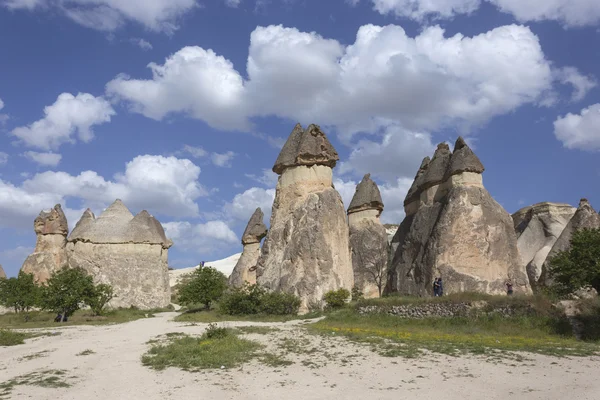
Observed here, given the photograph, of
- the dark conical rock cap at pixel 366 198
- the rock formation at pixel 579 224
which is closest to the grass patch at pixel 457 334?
the rock formation at pixel 579 224

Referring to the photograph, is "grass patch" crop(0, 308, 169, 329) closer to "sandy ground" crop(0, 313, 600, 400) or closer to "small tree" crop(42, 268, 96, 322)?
"small tree" crop(42, 268, 96, 322)

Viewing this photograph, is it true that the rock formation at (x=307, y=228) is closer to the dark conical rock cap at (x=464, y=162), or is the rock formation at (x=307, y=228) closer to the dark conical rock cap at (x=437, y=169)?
the dark conical rock cap at (x=437, y=169)

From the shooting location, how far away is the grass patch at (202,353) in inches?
339

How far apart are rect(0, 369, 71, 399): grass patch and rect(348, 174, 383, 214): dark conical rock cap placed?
24548 millimetres

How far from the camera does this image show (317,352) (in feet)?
32.1

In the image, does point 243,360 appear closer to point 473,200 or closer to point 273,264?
point 273,264

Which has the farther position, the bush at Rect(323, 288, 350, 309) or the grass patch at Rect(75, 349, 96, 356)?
the bush at Rect(323, 288, 350, 309)

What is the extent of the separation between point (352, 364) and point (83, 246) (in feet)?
81.7

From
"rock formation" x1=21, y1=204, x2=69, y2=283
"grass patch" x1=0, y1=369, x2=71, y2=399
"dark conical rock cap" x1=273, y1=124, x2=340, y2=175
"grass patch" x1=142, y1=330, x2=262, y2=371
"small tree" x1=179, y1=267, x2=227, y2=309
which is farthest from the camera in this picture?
"rock formation" x1=21, y1=204, x2=69, y2=283

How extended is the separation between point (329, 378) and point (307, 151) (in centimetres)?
→ 1778

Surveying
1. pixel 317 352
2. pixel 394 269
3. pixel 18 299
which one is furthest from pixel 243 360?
pixel 18 299

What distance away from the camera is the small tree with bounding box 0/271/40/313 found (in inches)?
973

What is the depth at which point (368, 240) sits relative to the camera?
29375 mm

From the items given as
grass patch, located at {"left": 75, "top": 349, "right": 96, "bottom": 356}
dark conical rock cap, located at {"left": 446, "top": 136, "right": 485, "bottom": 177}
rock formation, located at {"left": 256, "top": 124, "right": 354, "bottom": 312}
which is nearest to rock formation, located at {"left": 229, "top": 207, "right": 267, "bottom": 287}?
rock formation, located at {"left": 256, "top": 124, "right": 354, "bottom": 312}
